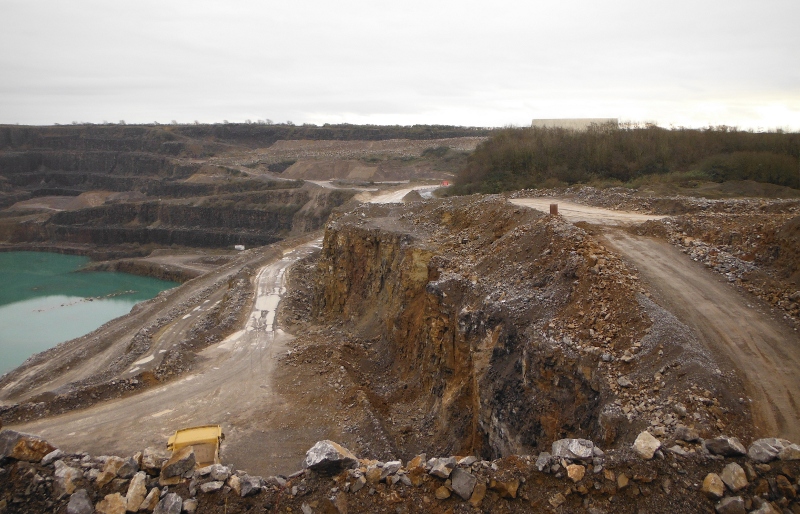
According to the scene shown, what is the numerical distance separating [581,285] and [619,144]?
2312 cm

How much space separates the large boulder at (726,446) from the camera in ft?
20.8

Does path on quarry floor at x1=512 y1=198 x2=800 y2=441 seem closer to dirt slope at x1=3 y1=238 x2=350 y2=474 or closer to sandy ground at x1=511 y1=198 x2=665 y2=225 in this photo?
sandy ground at x1=511 y1=198 x2=665 y2=225

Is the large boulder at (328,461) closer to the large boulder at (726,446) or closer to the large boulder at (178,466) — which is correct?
the large boulder at (178,466)

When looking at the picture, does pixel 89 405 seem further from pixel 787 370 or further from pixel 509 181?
pixel 509 181

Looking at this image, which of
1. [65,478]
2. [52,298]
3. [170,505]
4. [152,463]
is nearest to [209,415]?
[65,478]

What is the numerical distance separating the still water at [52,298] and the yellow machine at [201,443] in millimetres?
22785

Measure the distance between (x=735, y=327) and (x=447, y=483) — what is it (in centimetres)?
611

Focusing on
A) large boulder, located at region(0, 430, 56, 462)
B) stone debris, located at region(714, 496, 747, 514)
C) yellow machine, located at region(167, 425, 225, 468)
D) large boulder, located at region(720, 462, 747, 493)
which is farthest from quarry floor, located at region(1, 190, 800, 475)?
large boulder, located at region(0, 430, 56, 462)

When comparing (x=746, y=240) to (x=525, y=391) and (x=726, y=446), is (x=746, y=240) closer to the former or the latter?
(x=525, y=391)

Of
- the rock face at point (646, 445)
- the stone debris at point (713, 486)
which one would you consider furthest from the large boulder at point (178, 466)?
the stone debris at point (713, 486)

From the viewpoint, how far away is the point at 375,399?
17078 millimetres

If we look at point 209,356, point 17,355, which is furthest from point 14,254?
point 209,356

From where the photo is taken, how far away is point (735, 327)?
920cm

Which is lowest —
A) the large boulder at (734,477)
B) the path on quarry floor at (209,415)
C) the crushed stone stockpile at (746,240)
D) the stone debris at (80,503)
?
the path on quarry floor at (209,415)
